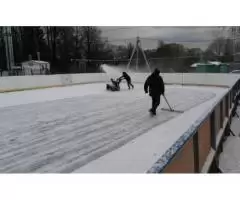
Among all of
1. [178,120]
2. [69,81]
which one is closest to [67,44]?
[178,120]

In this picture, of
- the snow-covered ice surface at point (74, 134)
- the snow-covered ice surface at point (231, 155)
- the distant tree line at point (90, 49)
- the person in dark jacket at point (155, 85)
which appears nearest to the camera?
the snow-covered ice surface at point (74, 134)

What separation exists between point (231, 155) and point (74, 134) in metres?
1.64

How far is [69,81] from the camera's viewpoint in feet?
28.5

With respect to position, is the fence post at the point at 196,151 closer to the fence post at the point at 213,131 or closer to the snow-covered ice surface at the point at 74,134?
the snow-covered ice surface at the point at 74,134

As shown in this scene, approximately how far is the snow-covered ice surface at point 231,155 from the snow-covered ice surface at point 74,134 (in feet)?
1.68

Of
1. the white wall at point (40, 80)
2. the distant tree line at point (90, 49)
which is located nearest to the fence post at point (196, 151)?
the distant tree line at point (90, 49)

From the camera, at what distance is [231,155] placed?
2812 mm

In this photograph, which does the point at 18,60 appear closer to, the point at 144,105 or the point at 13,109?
the point at 13,109

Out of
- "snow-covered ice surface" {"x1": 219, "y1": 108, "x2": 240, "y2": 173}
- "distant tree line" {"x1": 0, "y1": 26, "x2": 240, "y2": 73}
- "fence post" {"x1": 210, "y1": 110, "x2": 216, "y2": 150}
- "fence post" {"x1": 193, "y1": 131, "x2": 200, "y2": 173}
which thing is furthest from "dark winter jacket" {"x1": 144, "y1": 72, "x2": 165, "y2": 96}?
"fence post" {"x1": 193, "y1": 131, "x2": 200, "y2": 173}

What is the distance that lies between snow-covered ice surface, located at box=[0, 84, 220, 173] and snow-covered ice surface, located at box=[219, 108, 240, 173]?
51 centimetres

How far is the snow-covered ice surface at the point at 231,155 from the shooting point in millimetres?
2523

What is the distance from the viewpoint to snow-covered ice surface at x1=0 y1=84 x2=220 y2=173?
7.06 feet

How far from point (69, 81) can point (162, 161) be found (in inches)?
295

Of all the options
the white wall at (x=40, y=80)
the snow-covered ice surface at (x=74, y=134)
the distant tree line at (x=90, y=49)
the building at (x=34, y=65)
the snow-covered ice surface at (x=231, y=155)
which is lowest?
the snow-covered ice surface at (x=231, y=155)
